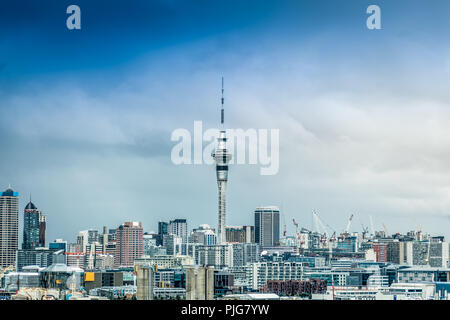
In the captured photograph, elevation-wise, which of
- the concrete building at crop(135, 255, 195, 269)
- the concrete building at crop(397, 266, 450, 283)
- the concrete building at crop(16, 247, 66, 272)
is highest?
the concrete building at crop(16, 247, 66, 272)

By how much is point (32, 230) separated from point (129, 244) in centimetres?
690

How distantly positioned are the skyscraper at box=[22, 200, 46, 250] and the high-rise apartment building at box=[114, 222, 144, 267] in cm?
497

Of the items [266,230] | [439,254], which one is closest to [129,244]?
[266,230]

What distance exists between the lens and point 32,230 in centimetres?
2150

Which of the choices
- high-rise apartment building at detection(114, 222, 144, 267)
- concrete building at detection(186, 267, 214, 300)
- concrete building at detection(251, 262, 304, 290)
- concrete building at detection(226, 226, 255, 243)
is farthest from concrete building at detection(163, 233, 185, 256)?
concrete building at detection(186, 267, 214, 300)

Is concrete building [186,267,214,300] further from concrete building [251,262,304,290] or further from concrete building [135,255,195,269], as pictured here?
concrete building [135,255,195,269]

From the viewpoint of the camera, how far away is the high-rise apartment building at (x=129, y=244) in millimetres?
27453

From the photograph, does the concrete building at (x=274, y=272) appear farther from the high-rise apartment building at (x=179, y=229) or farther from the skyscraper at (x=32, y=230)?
the skyscraper at (x=32, y=230)

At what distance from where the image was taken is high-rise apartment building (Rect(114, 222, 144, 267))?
90.1ft

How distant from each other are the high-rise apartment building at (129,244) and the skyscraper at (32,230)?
16.3 feet

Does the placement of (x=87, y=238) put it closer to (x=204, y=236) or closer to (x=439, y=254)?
(x=204, y=236)

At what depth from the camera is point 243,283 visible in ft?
73.8

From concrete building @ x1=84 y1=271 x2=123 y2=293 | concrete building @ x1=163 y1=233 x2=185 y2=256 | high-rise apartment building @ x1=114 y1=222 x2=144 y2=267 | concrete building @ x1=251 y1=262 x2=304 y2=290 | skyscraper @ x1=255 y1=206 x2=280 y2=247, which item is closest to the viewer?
concrete building @ x1=84 y1=271 x2=123 y2=293
